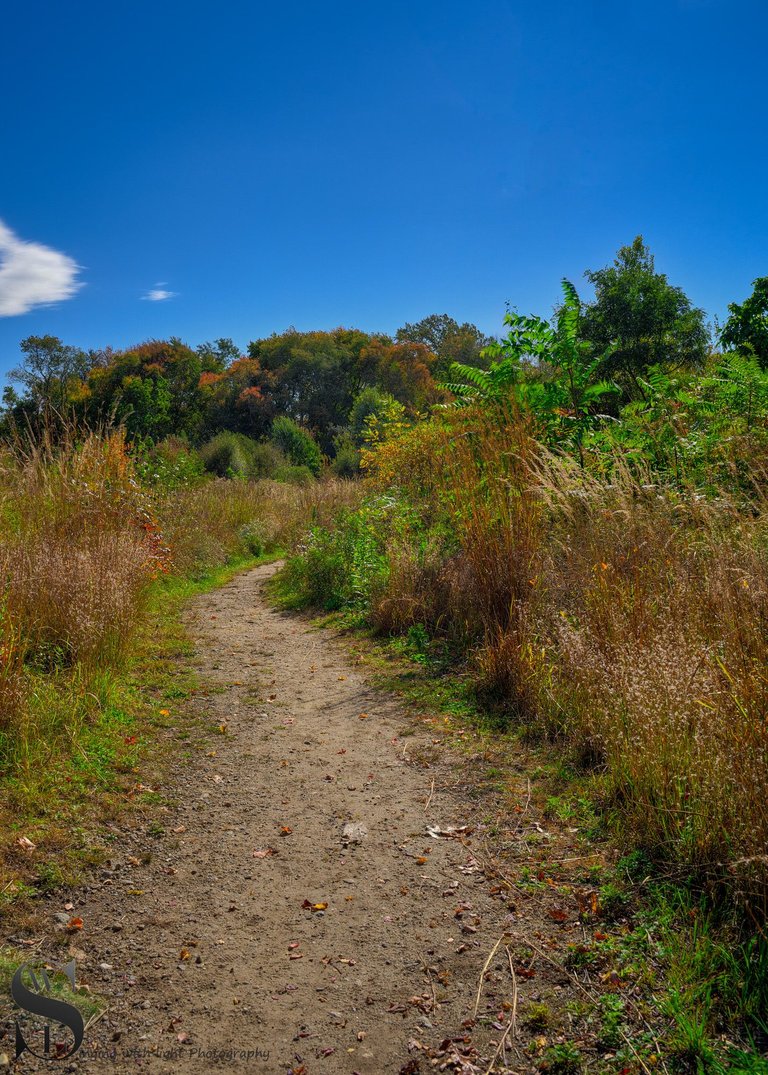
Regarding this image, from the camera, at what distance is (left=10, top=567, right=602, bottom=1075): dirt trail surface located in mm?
2250

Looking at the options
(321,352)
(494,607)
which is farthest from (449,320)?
(494,607)

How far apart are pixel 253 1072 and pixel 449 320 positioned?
4947 cm

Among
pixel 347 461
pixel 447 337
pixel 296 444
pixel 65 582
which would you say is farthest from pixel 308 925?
pixel 447 337

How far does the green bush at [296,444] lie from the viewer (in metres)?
24.1

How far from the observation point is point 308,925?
9.35 ft

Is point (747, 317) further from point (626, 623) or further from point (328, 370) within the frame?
point (328, 370)

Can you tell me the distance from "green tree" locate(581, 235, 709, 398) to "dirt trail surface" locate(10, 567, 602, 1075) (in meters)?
16.5

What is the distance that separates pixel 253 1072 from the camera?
7.02ft

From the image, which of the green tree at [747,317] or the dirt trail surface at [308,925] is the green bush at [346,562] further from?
the green tree at [747,317]

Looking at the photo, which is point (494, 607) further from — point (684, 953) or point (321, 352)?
point (321, 352)

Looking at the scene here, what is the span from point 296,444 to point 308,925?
23.4 meters

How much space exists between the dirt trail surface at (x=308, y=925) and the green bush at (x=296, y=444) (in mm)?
19765

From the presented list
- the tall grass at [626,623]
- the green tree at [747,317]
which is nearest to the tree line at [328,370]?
the green tree at [747,317]

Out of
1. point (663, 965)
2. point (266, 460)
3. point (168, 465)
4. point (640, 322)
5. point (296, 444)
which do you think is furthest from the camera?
point (296, 444)
